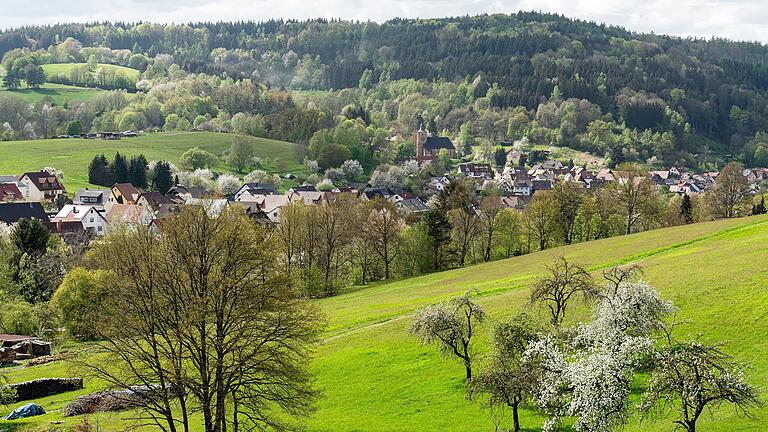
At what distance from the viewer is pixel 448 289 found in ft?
193

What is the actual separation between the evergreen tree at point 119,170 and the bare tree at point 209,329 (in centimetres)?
11692

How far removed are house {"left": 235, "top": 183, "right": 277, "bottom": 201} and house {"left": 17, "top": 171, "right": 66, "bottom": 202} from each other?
1182 inches

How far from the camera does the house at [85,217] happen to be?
109562 mm

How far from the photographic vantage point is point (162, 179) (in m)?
144

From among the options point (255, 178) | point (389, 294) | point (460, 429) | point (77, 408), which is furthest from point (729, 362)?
point (255, 178)

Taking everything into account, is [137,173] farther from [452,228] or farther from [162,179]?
[452,228]

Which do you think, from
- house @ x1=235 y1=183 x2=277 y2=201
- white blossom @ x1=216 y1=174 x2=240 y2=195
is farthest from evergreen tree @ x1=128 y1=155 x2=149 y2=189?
house @ x1=235 y1=183 x2=277 y2=201

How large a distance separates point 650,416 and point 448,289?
30338 mm

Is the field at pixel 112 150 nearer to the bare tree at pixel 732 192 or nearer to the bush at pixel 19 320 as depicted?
the bush at pixel 19 320

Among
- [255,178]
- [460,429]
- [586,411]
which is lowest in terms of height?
[255,178]

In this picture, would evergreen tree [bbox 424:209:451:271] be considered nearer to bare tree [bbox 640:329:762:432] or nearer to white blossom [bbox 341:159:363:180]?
bare tree [bbox 640:329:762:432]

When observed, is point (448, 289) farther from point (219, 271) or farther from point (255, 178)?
point (255, 178)

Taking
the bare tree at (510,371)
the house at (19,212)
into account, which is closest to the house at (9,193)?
the house at (19,212)

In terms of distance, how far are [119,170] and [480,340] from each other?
384ft
